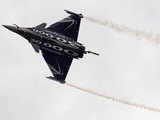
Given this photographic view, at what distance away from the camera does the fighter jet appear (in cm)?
14650

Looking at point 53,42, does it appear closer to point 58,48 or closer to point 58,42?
point 58,42

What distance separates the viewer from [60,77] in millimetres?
148875

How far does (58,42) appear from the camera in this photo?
147m

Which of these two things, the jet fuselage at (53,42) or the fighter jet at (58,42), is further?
A: the fighter jet at (58,42)

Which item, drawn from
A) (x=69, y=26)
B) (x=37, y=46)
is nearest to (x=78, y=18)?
(x=69, y=26)

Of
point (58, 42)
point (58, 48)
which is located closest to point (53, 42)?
point (58, 42)

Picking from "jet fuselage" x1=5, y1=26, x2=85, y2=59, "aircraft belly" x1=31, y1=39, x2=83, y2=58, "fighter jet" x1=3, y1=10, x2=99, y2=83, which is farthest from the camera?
"fighter jet" x1=3, y1=10, x2=99, y2=83

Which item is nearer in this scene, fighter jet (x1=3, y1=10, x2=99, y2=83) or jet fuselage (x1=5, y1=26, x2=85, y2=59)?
jet fuselage (x1=5, y1=26, x2=85, y2=59)

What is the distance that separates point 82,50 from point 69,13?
426 inches

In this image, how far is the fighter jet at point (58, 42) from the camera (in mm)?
146500

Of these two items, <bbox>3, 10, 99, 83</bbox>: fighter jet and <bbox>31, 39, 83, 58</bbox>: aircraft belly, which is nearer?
<bbox>31, 39, 83, 58</bbox>: aircraft belly

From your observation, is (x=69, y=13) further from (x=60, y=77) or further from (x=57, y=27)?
(x=60, y=77)

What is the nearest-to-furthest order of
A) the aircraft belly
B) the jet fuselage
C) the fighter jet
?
1. the aircraft belly
2. the jet fuselage
3. the fighter jet

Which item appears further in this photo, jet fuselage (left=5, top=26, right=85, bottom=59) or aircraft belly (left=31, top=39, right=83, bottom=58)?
jet fuselage (left=5, top=26, right=85, bottom=59)
